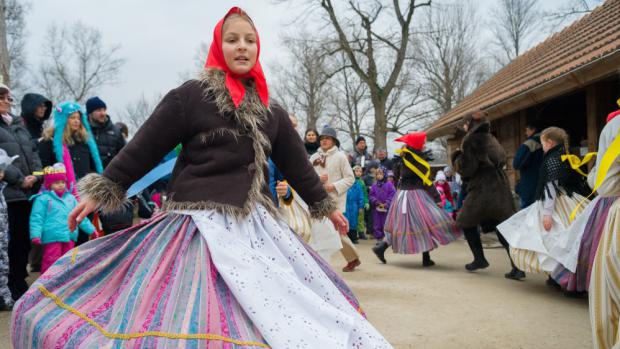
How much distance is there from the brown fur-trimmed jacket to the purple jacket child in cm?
801

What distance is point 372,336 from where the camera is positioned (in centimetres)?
184

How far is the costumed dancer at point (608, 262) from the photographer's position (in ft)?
8.68

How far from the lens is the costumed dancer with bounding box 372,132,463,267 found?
668cm

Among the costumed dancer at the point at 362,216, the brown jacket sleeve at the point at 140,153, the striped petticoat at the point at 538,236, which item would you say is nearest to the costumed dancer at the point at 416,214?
the striped petticoat at the point at 538,236

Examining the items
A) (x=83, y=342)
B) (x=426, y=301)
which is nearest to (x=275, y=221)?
(x=83, y=342)

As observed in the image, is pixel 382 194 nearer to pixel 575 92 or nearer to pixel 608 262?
pixel 575 92

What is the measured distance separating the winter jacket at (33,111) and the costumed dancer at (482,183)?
4.78 meters

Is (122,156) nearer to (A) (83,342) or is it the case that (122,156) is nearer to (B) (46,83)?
(A) (83,342)

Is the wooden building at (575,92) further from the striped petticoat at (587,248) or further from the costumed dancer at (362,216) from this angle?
the costumed dancer at (362,216)

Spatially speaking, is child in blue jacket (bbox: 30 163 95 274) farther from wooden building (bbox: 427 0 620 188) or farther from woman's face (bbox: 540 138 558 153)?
wooden building (bbox: 427 0 620 188)

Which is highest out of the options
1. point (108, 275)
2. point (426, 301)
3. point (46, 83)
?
point (46, 83)

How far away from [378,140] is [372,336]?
60.8 feet

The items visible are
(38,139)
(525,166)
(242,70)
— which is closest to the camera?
(242,70)

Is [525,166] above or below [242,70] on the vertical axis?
below
